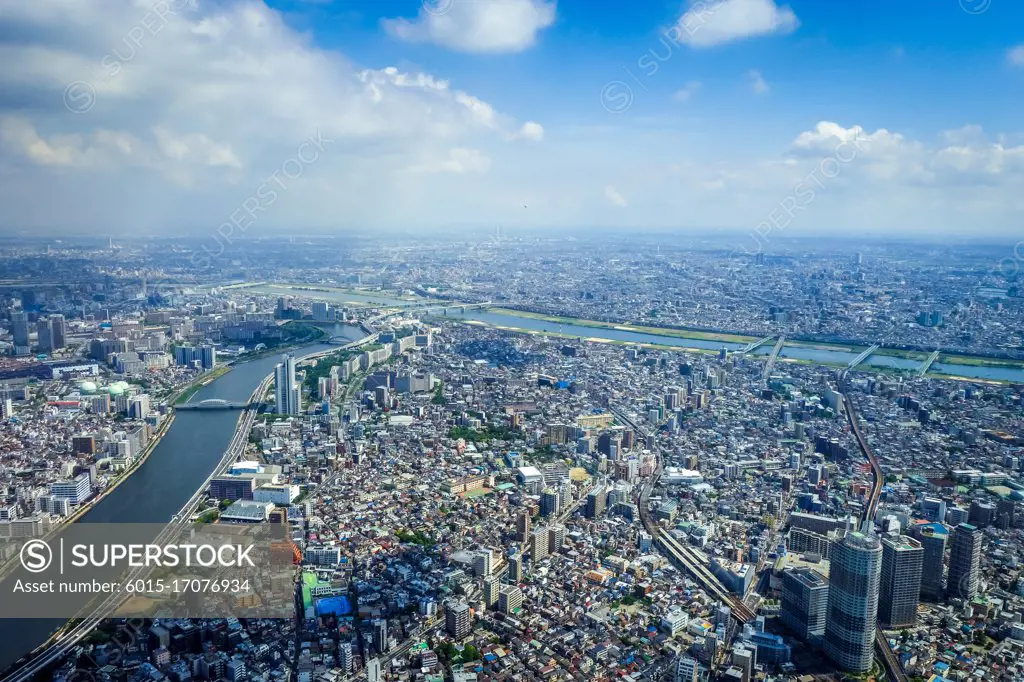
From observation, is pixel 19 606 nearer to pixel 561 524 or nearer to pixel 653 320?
pixel 561 524

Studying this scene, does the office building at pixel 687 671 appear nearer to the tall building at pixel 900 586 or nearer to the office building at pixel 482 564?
the tall building at pixel 900 586

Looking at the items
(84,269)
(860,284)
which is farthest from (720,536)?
(84,269)

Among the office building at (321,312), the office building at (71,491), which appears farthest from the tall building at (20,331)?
the office building at (71,491)

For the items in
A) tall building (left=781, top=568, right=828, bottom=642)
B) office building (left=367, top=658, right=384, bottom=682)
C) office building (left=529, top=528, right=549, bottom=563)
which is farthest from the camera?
office building (left=529, top=528, right=549, bottom=563)

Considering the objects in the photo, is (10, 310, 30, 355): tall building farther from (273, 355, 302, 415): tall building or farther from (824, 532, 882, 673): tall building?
(824, 532, 882, 673): tall building

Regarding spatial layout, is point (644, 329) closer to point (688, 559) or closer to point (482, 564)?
point (688, 559)

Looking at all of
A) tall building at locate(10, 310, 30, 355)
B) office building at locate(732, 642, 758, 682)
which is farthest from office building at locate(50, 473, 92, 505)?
tall building at locate(10, 310, 30, 355)
